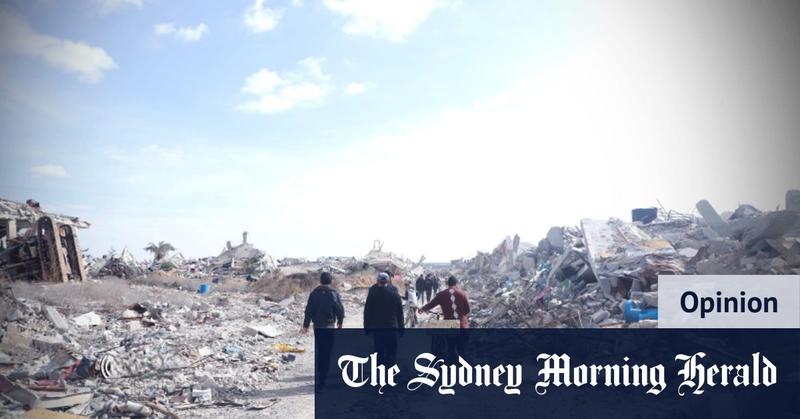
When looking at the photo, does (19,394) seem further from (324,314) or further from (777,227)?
(777,227)

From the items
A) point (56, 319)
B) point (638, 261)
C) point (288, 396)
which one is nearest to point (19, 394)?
point (288, 396)

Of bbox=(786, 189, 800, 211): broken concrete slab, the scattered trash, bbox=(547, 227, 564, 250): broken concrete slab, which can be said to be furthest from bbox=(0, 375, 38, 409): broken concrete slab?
bbox=(547, 227, 564, 250): broken concrete slab

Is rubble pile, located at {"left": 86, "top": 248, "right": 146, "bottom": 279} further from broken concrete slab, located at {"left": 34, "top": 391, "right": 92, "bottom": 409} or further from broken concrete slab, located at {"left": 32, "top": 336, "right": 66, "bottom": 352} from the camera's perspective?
broken concrete slab, located at {"left": 34, "top": 391, "right": 92, "bottom": 409}

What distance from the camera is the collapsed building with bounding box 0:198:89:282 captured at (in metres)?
14.0

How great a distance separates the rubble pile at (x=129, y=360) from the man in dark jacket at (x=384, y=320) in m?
1.63

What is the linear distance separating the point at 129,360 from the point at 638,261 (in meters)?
10.3

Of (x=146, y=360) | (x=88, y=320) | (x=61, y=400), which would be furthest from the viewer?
(x=88, y=320)

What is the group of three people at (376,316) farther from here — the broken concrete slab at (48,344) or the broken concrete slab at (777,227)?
the broken concrete slab at (777,227)

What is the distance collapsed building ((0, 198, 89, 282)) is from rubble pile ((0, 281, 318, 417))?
154 inches

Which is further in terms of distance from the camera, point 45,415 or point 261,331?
point 261,331

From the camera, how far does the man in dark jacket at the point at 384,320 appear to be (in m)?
6.27

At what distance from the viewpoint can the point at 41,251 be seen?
1407cm

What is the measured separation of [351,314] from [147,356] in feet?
31.4

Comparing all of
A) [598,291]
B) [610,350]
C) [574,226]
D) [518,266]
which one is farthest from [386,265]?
[610,350]
